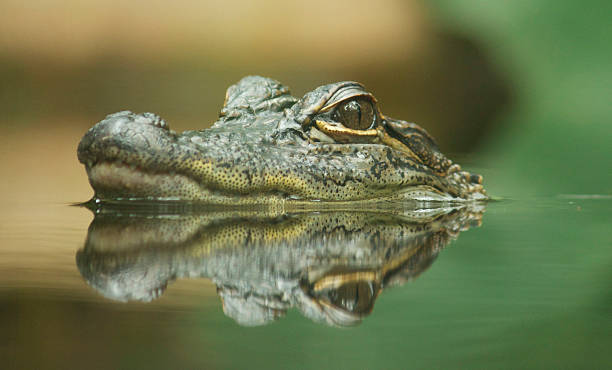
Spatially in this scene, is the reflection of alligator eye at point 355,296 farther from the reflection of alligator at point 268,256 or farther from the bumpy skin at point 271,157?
the bumpy skin at point 271,157

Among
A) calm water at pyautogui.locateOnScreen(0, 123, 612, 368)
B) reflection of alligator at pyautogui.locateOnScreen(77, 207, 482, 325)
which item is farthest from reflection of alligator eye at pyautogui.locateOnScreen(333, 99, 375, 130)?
calm water at pyautogui.locateOnScreen(0, 123, 612, 368)

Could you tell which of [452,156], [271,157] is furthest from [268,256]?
[452,156]

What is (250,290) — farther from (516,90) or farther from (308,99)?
(516,90)

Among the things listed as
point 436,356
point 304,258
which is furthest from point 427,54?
point 436,356

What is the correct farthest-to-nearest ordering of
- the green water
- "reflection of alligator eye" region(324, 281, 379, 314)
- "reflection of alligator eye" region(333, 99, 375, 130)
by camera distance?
"reflection of alligator eye" region(333, 99, 375, 130)
"reflection of alligator eye" region(324, 281, 379, 314)
the green water

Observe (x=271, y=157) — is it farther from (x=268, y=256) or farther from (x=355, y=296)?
(x=355, y=296)

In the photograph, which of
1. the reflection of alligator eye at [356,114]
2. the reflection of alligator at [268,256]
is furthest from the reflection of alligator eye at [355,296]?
the reflection of alligator eye at [356,114]

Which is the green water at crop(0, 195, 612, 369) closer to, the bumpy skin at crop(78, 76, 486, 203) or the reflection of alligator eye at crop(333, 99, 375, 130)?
the bumpy skin at crop(78, 76, 486, 203)
